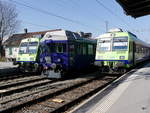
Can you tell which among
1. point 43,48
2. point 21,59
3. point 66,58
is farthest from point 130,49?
point 21,59

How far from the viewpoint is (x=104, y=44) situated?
14781mm

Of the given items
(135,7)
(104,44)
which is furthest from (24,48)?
(135,7)

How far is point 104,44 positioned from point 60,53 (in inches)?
139

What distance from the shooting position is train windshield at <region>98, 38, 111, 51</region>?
47.8ft

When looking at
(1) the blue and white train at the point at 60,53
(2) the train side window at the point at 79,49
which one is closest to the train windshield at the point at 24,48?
(1) the blue and white train at the point at 60,53

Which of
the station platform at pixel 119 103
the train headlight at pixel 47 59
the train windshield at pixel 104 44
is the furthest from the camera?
the train windshield at pixel 104 44

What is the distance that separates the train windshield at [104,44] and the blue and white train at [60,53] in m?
1.44

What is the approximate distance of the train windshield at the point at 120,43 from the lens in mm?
13953

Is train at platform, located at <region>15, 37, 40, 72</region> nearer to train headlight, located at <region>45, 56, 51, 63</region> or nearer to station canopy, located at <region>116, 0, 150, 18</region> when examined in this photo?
train headlight, located at <region>45, 56, 51, 63</region>

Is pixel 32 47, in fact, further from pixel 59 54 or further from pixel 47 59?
pixel 59 54

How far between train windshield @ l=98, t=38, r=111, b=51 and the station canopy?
7.00 meters

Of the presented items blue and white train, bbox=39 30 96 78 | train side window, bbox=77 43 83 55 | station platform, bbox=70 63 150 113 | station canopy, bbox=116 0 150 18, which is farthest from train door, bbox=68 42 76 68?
station canopy, bbox=116 0 150 18

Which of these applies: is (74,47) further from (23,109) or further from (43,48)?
(23,109)

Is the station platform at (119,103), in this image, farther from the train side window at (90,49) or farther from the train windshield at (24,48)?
the train windshield at (24,48)
